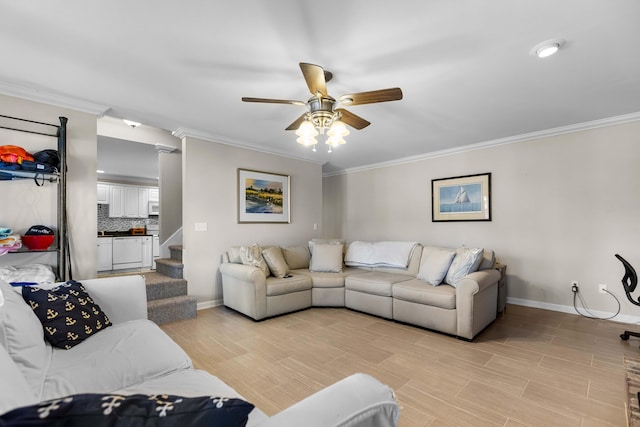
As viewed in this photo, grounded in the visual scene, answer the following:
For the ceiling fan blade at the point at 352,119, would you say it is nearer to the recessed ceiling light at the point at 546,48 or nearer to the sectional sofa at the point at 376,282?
the recessed ceiling light at the point at 546,48

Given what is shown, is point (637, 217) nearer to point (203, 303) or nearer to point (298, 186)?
point (298, 186)

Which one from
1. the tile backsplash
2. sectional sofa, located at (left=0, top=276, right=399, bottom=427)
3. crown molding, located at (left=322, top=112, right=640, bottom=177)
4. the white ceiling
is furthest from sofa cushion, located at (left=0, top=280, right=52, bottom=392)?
the tile backsplash

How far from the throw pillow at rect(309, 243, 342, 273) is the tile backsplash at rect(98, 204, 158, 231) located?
533 centimetres

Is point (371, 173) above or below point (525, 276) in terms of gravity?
above

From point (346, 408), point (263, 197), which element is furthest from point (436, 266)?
point (346, 408)

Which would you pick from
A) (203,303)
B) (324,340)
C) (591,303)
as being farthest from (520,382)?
(203,303)

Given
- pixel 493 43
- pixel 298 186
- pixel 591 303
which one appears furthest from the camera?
pixel 298 186

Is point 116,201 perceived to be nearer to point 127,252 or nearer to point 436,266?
point 127,252

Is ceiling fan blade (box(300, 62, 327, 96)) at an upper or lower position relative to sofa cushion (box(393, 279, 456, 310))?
upper

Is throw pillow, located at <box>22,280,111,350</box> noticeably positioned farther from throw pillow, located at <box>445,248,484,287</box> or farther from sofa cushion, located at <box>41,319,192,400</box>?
throw pillow, located at <box>445,248,484,287</box>

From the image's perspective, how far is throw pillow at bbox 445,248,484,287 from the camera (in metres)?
3.15

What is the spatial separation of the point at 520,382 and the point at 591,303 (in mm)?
2379

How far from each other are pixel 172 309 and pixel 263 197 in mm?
2087

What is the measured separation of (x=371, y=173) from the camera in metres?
5.96
